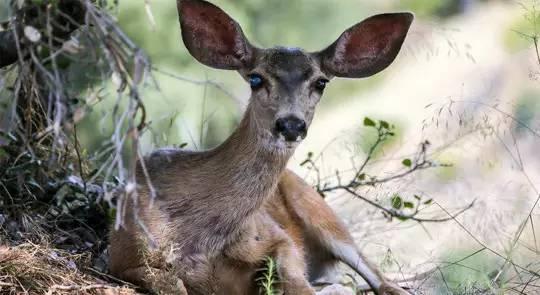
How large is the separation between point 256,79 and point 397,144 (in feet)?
14.0

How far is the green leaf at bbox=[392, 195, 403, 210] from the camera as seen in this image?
7261mm

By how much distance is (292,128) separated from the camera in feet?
19.9

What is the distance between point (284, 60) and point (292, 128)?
58 centimetres

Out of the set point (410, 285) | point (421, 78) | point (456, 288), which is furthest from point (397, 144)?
point (456, 288)

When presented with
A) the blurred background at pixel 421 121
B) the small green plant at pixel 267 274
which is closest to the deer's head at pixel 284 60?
the blurred background at pixel 421 121

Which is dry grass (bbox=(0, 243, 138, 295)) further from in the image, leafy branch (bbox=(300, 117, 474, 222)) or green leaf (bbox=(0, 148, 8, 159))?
leafy branch (bbox=(300, 117, 474, 222))

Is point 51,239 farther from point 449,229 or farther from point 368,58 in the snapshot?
point 449,229

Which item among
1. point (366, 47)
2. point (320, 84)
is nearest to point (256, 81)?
point (320, 84)

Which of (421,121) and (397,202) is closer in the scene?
(397,202)

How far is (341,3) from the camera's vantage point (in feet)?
40.6

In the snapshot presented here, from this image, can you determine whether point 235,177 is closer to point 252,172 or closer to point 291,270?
point 252,172

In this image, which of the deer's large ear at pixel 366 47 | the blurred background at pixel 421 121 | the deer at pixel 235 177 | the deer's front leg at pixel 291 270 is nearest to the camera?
the deer at pixel 235 177

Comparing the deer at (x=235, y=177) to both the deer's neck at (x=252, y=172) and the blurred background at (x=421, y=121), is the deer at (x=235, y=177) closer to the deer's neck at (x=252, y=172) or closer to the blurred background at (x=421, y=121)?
the deer's neck at (x=252, y=172)

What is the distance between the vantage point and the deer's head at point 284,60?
6.27 meters
